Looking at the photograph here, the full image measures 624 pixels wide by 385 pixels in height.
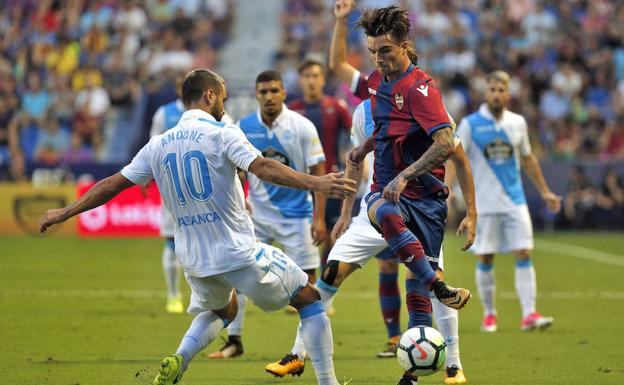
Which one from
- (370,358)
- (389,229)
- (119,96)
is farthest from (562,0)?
(389,229)

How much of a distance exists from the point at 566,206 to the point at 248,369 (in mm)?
17079

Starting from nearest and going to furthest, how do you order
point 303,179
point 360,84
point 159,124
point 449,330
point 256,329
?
point 303,179, point 449,330, point 360,84, point 256,329, point 159,124

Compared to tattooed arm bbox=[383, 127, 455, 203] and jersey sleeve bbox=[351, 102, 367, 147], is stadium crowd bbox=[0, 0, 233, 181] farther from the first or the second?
tattooed arm bbox=[383, 127, 455, 203]

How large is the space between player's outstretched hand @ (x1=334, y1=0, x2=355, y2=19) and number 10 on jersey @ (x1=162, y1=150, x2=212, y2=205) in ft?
8.04

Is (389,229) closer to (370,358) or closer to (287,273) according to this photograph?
(287,273)

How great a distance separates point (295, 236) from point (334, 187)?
4113 millimetres

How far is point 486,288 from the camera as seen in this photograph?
12.6 meters

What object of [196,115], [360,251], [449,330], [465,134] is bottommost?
[449,330]

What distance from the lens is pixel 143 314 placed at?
529 inches

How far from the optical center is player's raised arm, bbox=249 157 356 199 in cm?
717

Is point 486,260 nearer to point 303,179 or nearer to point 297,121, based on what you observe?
point 297,121

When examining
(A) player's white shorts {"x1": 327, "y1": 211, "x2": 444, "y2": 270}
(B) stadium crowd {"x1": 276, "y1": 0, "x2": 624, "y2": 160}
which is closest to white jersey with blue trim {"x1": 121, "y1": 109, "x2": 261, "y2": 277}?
(A) player's white shorts {"x1": 327, "y1": 211, "x2": 444, "y2": 270}

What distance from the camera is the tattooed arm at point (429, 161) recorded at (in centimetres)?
779

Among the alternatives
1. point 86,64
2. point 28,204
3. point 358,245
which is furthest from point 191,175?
point 86,64
